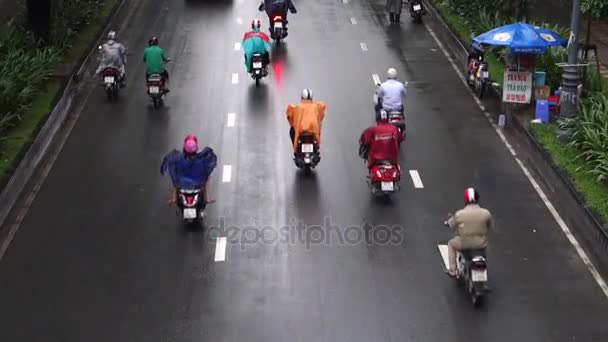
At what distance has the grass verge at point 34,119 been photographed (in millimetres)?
20672

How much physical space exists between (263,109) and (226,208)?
668cm

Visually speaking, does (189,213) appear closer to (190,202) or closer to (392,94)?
(190,202)

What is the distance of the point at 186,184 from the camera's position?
716 inches

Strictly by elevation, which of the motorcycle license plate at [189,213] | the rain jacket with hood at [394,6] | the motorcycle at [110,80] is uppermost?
the motorcycle license plate at [189,213]

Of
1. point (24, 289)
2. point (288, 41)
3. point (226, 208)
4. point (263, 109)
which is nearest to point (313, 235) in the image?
point (226, 208)

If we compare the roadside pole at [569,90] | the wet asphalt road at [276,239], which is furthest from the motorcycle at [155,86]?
the roadside pole at [569,90]

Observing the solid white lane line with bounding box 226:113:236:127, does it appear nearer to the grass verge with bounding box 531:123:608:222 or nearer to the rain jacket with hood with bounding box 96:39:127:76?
the rain jacket with hood with bounding box 96:39:127:76

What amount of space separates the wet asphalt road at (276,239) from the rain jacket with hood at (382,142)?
82cm

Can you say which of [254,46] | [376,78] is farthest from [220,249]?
[376,78]

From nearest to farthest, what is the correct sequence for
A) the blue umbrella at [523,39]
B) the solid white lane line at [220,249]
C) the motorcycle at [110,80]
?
the solid white lane line at [220,249] → the blue umbrella at [523,39] → the motorcycle at [110,80]

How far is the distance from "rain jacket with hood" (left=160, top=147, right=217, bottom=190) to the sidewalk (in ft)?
42.4

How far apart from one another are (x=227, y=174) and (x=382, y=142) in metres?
3.36

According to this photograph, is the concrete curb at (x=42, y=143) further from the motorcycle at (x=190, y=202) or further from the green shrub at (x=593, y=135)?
the green shrub at (x=593, y=135)

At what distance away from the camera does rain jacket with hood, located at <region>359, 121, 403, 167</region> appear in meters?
19.4
